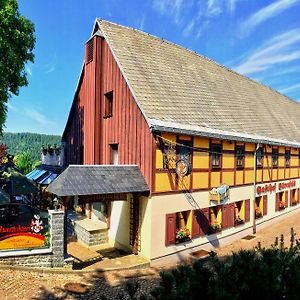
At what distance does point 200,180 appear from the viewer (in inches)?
556

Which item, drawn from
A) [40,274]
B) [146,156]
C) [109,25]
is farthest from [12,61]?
[40,274]

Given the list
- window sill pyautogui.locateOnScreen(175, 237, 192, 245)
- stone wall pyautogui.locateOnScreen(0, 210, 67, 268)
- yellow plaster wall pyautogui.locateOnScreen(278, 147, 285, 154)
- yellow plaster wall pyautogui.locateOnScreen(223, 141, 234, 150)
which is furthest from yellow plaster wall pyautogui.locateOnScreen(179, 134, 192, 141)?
yellow plaster wall pyautogui.locateOnScreen(278, 147, 285, 154)

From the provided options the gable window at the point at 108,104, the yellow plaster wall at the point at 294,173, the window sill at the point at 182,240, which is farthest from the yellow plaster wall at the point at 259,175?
the gable window at the point at 108,104

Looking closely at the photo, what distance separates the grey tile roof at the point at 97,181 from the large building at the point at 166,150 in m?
0.04

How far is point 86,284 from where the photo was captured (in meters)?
10.4

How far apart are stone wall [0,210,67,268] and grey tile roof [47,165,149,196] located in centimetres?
95

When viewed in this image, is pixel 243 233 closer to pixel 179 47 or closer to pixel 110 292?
pixel 110 292

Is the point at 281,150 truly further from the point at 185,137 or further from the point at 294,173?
the point at 185,137

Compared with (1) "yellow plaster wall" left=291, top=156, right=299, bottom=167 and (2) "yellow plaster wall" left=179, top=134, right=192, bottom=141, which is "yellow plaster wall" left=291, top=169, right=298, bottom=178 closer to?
(1) "yellow plaster wall" left=291, top=156, right=299, bottom=167

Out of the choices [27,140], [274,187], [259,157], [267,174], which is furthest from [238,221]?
[27,140]

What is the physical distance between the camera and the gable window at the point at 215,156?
585 inches

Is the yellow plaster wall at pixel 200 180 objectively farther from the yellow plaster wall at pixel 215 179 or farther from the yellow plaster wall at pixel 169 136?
the yellow plaster wall at pixel 169 136

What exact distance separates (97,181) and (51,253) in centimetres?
293

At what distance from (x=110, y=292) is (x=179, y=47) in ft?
48.9
